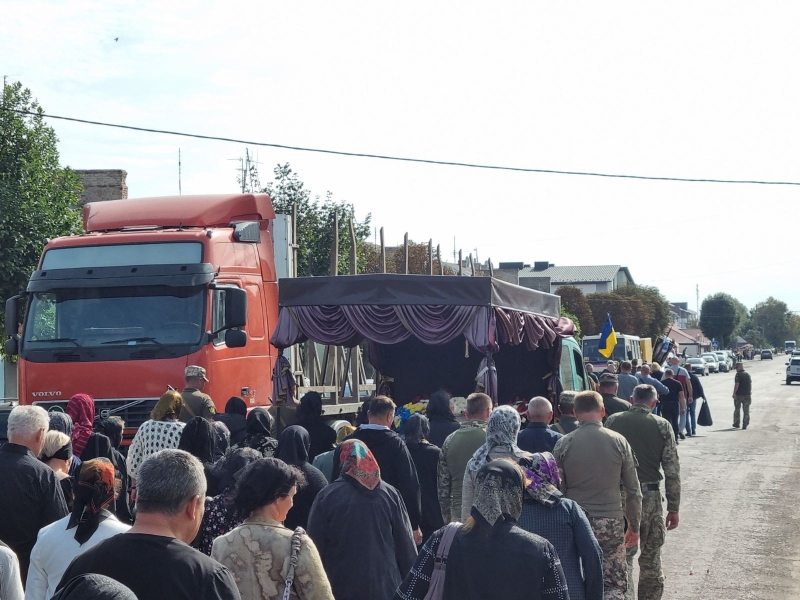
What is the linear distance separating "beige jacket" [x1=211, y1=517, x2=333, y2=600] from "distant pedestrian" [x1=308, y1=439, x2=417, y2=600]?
1065 mm

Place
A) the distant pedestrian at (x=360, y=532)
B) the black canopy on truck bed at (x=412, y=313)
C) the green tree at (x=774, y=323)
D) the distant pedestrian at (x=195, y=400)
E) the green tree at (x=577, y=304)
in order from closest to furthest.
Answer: the distant pedestrian at (x=360, y=532) < the distant pedestrian at (x=195, y=400) < the black canopy on truck bed at (x=412, y=313) < the green tree at (x=577, y=304) < the green tree at (x=774, y=323)

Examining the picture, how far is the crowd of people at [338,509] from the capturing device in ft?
10.5

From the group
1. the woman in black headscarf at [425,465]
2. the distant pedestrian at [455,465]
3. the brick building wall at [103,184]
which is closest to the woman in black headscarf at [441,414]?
the woman in black headscarf at [425,465]

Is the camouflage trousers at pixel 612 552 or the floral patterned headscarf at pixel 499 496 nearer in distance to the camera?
the floral patterned headscarf at pixel 499 496

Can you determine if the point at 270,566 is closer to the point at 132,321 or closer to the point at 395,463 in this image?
the point at 395,463

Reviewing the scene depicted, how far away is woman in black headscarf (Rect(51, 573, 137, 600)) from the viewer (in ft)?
6.42

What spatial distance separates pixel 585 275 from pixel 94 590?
133 meters

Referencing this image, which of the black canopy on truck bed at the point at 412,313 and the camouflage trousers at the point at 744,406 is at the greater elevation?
the black canopy on truck bed at the point at 412,313

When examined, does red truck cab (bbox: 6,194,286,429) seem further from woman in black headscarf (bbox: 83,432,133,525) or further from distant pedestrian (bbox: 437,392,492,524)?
distant pedestrian (bbox: 437,392,492,524)

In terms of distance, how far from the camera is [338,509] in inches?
203

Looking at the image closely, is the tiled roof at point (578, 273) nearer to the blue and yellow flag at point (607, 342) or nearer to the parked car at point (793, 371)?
the parked car at point (793, 371)

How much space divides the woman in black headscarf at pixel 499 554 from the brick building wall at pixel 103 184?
39.5m

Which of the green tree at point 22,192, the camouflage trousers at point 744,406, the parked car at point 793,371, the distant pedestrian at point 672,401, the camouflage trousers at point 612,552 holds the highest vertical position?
the green tree at point 22,192

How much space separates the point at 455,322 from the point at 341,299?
1.36 m
